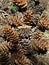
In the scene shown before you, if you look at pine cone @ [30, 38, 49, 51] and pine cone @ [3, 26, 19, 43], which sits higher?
pine cone @ [3, 26, 19, 43]

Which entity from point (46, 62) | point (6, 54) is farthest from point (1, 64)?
point (46, 62)

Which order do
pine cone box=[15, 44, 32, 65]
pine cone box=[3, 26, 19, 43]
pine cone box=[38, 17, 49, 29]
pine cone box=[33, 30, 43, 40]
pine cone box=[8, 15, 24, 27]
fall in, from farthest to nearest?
pine cone box=[38, 17, 49, 29] < pine cone box=[8, 15, 24, 27] < pine cone box=[33, 30, 43, 40] < pine cone box=[3, 26, 19, 43] < pine cone box=[15, 44, 32, 65]

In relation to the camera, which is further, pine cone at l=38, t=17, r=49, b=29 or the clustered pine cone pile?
pine cone at l=38, t=17, r=49, b=29

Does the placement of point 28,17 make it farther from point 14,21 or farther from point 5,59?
point 5,59

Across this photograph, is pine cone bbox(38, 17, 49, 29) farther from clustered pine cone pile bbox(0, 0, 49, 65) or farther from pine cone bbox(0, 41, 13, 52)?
pine cone bbox(0, 41, 13, 52)

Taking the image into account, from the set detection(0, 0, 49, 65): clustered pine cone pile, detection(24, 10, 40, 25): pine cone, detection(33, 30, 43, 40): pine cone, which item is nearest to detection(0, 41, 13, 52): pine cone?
detection(0, 0, 49, 65): clustered pine cone pile

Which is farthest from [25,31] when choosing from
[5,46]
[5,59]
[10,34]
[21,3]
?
[5,59]

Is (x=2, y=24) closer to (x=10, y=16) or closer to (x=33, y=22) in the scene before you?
(x=10, y=16)

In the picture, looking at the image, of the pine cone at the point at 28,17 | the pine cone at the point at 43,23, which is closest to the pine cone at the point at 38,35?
the pine cone at the point at 43,23
